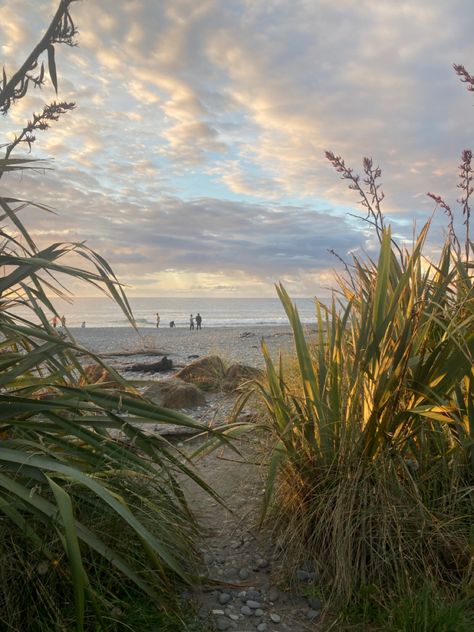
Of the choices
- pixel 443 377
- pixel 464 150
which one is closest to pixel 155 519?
pixel 443 377

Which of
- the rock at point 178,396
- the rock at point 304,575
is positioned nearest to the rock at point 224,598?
the rock at point 304,575

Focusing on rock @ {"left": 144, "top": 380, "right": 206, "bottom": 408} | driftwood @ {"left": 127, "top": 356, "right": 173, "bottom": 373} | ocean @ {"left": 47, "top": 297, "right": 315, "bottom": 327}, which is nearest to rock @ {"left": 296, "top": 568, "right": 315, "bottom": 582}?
rock @ {"left": 144, "top": 380, "right": 206, "bottom": 408}

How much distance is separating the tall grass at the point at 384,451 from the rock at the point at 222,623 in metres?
0.41

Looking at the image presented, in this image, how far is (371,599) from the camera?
7.01ft


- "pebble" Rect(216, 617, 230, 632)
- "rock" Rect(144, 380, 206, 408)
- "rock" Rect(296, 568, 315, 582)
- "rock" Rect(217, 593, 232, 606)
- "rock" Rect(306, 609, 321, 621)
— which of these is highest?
"rock" Rect(144, 380, 206, 408)

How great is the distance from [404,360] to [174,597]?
4.46ft

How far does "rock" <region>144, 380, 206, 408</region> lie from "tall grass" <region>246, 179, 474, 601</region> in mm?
3213

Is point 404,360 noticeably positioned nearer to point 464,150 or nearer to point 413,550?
point 413,550

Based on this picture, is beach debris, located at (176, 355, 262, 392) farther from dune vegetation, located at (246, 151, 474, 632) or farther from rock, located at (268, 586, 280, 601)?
rock, located at (268, 586, 280, 601)

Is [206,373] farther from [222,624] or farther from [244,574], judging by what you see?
[222,624]

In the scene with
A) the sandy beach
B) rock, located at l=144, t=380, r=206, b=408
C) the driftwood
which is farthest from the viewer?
the sandy beach

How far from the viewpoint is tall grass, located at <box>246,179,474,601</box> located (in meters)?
2.24

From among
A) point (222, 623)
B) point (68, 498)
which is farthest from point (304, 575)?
point (68, 498)

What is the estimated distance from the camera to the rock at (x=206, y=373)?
286 inches
